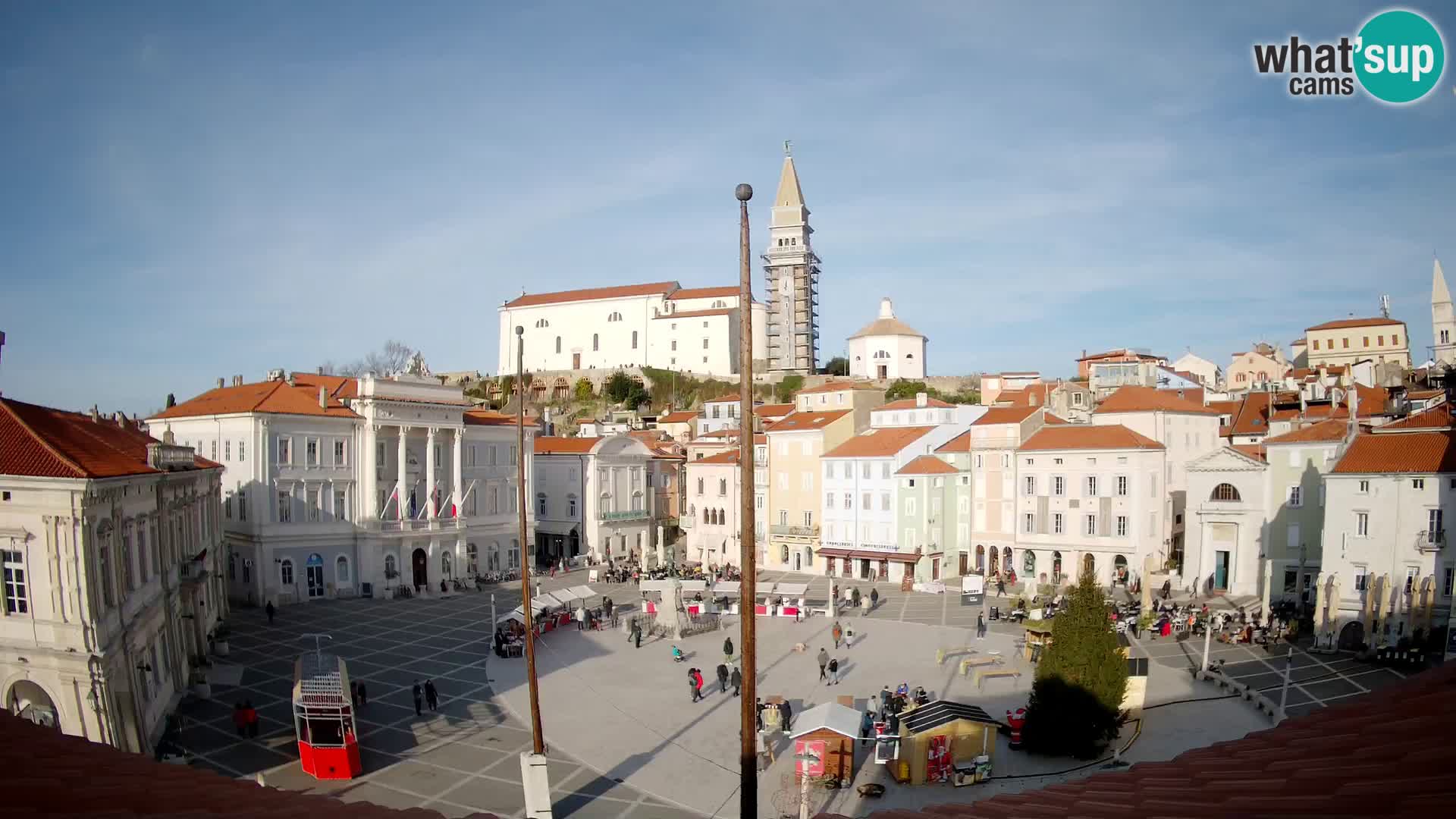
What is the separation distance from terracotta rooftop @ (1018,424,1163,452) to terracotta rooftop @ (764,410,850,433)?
13.1 meters

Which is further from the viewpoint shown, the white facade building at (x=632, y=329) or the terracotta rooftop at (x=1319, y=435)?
the white facade building at (x=632, y=329)

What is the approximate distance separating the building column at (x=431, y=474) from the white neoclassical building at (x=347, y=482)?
0.09 m

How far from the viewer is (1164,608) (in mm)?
38969

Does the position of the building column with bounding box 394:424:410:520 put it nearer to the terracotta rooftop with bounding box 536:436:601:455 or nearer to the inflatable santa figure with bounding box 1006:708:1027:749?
the terracotta rooftop with bounding box 536:436:601:455

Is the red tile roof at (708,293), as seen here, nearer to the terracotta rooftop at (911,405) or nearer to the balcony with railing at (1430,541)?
the terracotta rooftop at (911,405)

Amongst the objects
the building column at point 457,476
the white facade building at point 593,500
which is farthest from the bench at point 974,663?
the white facade building at point 593,500

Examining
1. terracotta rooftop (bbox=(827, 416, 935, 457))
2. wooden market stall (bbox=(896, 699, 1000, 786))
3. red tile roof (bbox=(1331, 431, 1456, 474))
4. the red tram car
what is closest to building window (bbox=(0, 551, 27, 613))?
the red tram car

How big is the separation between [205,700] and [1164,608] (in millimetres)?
35600

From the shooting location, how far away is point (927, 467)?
52312mm

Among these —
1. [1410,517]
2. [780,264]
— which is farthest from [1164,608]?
[780,264]

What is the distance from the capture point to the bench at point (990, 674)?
29.1m

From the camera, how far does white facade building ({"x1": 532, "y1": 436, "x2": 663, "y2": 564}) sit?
2421 inches

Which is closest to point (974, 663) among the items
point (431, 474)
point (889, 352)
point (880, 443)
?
point (880, 443)

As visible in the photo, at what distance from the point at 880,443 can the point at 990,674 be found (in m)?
27.6
